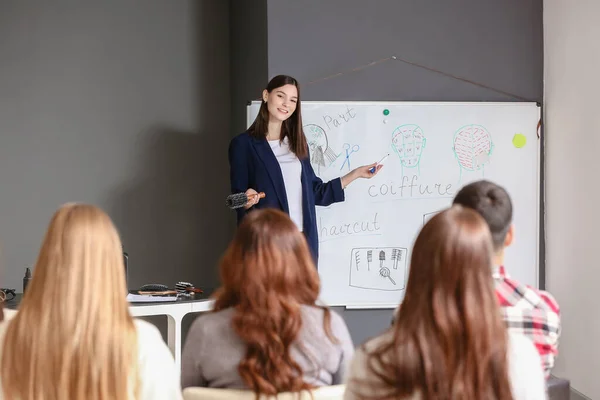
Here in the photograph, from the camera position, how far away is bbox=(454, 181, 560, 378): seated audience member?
1.70 meters

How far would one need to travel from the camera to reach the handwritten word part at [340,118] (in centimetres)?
394

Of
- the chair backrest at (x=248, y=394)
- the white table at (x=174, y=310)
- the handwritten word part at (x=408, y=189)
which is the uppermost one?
the handwritten word part at (x=408, y=189)

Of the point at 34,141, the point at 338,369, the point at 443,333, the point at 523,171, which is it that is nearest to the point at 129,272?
the point at 34,141

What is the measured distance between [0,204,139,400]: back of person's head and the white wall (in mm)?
2833

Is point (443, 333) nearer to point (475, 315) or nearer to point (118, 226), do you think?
point (475, 315)

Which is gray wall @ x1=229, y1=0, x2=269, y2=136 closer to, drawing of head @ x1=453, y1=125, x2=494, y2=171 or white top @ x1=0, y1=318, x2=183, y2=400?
drawing of head @ x1=453, y1=125, x2=494, y2=171

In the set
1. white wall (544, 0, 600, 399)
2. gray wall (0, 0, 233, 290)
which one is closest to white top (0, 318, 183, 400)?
white wall (544, 0, 600, 399)

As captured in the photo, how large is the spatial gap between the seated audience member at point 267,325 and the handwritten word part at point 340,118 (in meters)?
2.29

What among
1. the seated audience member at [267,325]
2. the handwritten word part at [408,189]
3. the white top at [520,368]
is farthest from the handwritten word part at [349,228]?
the white top at [520,368]

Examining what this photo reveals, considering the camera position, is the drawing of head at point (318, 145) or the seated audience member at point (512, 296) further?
the drawing of head at point (318, 145)

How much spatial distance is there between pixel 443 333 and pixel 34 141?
3.46 meters

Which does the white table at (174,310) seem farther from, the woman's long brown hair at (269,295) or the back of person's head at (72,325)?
the back of person's head at (72,325)

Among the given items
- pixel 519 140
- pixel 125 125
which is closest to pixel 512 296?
pixel 519 140

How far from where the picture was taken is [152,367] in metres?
1.55
